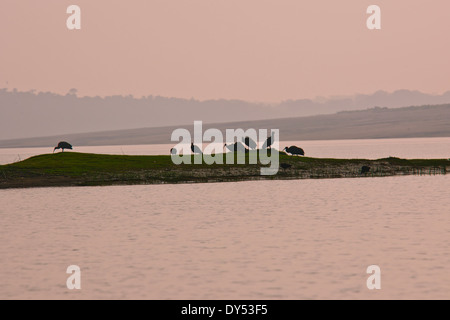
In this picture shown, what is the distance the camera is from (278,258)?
25.3 meters

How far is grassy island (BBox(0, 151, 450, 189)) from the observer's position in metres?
62.8

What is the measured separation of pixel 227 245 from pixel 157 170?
1648 inches

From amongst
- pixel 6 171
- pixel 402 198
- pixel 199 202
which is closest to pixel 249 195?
pixel 199 202

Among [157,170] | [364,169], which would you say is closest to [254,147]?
[364,169]

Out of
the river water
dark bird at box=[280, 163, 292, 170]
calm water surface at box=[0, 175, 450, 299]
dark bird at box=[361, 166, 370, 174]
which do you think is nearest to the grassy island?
dark bird at box=[280, 163, 292, 170]

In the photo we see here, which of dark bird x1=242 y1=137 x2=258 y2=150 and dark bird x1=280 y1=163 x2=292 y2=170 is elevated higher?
dark bird x1=242 y1=137 x2=258 y2=150

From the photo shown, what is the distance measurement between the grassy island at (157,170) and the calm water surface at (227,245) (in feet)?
31.0

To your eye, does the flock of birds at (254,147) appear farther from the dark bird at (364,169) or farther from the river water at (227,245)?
the river water at (227,245)

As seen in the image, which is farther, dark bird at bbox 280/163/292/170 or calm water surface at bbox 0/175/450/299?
dark bird at bbox 280/163/292/170

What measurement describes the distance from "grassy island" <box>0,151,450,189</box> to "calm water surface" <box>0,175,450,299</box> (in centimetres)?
946

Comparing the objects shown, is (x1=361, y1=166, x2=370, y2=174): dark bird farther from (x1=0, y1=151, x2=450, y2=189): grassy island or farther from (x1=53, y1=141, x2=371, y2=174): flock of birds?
(x1=0, y1=151, x2=450, y2=189): grassy island

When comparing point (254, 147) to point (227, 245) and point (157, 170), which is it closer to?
point (157, 170)

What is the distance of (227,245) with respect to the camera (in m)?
28.6
